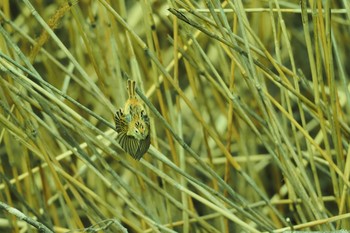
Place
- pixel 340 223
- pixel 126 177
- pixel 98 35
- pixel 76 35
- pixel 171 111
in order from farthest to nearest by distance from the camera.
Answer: pixel 126 177 → pixel 76 35 → pixel 98 35 → pixel 171 111 → pixel 340 223

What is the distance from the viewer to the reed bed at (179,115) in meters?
1.08

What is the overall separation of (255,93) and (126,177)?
867mm

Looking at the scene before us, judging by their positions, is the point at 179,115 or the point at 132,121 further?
the point at 179,115

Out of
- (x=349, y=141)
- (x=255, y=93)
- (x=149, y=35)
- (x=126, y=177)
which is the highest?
(x=149, y=35)

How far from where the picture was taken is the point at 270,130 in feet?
3.68

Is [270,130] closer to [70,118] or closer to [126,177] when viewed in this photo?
[70,118]

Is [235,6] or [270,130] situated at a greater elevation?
[235,6]

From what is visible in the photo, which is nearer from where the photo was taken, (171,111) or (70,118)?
(70,118)

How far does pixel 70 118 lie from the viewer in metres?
1.11

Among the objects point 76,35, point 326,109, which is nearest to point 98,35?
point 76,35

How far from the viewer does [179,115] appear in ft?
4.40

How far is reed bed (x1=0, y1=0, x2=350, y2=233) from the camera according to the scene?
1082 millimetres

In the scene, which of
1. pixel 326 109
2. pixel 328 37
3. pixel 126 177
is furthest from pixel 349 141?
pixel 126 177

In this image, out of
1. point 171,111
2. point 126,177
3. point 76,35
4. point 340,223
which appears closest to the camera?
point 340,223
